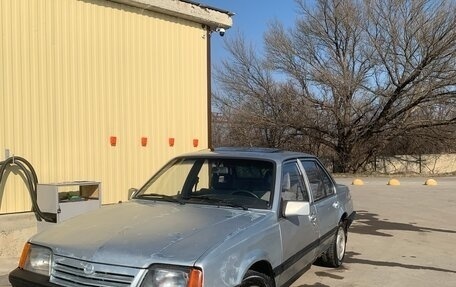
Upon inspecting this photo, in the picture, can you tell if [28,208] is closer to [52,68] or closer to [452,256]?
[52,68]

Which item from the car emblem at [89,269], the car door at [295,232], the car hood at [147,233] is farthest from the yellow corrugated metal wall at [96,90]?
the car emblem at [89,269]

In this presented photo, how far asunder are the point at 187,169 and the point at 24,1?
434cm

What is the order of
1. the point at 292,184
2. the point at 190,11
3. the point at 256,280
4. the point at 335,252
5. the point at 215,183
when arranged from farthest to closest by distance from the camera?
the point at 190,11
the point at 335,252
the point at 292,184
the point at 215,183
the point at 256,280

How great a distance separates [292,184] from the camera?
17.2 ft

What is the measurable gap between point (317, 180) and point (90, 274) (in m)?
3.38

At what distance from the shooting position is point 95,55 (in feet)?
28.9

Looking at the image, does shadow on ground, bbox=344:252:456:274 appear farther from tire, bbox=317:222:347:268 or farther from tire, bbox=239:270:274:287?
tire, bbox=239:270:274:287

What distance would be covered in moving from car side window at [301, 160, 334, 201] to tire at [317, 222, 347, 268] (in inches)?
24.0

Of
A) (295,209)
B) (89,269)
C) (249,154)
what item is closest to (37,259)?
(89,269)

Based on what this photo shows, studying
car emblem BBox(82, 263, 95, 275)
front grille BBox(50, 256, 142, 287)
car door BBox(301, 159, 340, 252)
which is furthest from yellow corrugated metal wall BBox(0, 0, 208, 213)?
car emblem BBox(82, 263, 95, 275)

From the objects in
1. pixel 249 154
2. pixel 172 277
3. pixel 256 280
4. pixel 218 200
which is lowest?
pixel 256 280

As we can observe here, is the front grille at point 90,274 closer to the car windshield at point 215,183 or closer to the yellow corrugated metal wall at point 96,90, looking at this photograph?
the car windshield at point 215,183

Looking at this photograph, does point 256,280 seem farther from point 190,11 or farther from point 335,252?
point 190,11

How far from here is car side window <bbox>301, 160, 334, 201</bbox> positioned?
585cm
